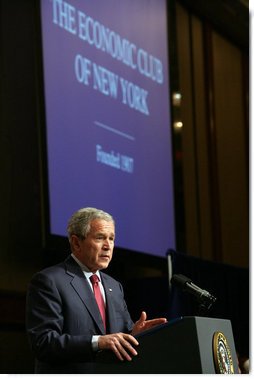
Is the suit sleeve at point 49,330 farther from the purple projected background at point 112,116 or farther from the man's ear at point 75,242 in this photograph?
the purple projected background at point 112,116

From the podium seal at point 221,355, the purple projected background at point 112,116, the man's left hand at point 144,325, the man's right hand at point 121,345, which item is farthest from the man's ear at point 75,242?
the purple projected background at point 112,116

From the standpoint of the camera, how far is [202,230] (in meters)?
8.11

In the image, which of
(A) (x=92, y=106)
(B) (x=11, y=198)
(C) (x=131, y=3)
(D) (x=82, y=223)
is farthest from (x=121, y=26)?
(D) (x=82, y=223)

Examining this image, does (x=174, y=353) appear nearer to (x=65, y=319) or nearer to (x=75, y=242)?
(x=65, y=319)

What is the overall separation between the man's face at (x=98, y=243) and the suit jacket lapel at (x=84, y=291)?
0.06 m

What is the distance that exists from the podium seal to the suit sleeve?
392 mm

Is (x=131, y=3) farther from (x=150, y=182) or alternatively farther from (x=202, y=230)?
(x=202, y=230)

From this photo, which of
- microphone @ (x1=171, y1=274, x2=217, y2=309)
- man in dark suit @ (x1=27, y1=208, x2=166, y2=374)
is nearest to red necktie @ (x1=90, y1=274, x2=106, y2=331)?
man in dark suit @ (x1=27, y1=208, x2=166, y2=374)

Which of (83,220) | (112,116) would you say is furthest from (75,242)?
(112,116)

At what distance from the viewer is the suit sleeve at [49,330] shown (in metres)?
2.79

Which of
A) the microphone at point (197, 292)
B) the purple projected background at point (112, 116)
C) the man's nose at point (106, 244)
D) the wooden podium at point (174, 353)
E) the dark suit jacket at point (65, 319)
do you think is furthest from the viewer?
the purple projected background at point (112, 116)

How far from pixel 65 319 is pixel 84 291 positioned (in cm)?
12

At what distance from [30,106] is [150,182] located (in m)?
1.27

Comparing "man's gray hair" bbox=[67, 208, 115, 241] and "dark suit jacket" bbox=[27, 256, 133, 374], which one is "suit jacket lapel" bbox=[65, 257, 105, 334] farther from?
"man's gray hair" bbox=[67, 208, 115, 241]
